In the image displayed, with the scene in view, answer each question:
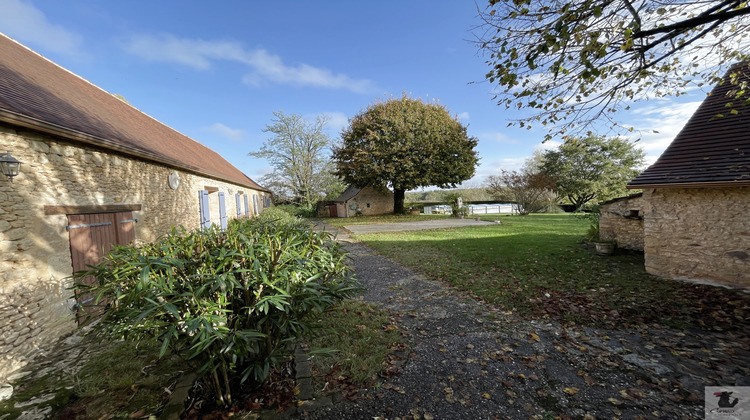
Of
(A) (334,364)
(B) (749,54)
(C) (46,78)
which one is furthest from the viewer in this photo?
(C) (46,78)

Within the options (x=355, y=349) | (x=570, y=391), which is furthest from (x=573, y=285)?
(x=355, y=349)

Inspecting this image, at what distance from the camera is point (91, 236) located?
4.50m

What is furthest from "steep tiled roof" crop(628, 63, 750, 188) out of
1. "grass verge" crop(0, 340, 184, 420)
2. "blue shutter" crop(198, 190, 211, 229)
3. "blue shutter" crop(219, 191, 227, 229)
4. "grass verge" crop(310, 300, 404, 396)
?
"blue shutter" crop(219, 191, 227, 229)

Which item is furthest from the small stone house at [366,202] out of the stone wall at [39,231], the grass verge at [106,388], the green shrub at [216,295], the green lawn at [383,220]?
the green shrub at [216,295]

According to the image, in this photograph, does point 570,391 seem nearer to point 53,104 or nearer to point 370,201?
point 53,104

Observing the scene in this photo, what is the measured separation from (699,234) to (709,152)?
171 cm

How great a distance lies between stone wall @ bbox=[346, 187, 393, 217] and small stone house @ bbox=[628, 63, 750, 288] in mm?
22410

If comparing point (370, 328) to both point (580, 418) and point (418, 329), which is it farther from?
point (580, 418)

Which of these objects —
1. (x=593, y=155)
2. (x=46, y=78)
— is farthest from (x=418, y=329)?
(x=593, y=155)

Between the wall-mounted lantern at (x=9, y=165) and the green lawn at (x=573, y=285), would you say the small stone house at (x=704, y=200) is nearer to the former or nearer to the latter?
the green lawn at (x=573, y=285)

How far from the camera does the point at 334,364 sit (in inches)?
122

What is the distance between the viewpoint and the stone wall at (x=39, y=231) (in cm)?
332

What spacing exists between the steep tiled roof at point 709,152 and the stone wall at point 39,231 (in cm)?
900

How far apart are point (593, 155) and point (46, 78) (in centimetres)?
3644
